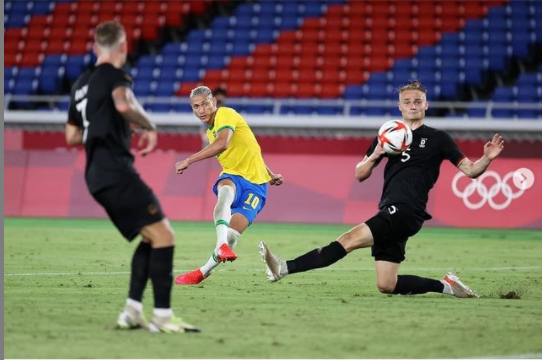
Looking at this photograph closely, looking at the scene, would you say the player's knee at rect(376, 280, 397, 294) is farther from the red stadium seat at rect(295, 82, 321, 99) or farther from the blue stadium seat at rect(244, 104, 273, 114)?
the red stadium seat at rect(295, 82, 321, 99)

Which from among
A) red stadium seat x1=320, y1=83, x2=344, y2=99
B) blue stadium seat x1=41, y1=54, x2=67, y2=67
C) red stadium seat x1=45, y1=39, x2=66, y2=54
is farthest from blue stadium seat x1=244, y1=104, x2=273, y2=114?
red stadium seat x1=45, y1=39, x2=66, y2=54

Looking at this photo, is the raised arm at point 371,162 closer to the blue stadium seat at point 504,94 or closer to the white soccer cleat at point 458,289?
the white soccer cleat at point 458,289

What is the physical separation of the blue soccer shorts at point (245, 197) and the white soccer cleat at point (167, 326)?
387 cm

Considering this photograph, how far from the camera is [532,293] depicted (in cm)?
1002

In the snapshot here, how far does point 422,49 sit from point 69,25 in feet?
32.4

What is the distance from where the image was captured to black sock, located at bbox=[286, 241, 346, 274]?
9438 millimetres

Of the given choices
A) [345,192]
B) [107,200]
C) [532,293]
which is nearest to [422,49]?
[345,192]

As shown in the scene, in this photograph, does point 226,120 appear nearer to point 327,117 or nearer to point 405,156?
point 405,156

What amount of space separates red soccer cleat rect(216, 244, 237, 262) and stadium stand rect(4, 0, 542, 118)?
15005 millimetres

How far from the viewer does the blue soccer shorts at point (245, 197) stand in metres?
10.9

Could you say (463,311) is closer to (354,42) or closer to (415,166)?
(415,166)

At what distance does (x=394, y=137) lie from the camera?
9.10m

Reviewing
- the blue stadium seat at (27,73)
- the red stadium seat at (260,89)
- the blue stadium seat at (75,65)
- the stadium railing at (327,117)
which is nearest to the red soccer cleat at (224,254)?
the stadium railing at (327,117)

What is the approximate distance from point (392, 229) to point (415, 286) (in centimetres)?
58
